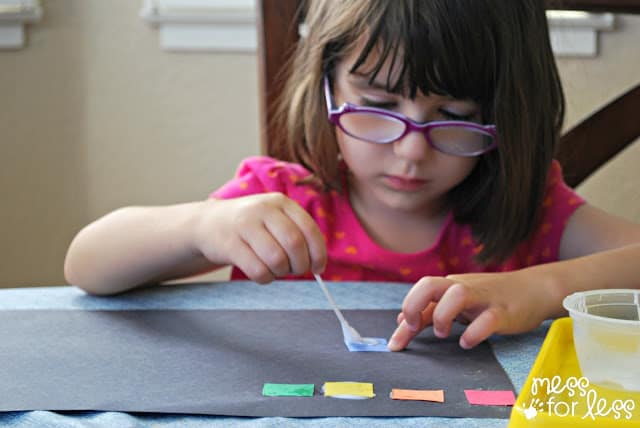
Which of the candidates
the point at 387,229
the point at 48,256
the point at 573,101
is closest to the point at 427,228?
the point at 387,229

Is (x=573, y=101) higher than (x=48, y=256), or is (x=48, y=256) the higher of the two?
(x=573, y=101)

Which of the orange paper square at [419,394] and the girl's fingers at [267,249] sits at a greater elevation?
the girl's fingers at [267,249]

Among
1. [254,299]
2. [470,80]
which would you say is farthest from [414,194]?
[254,299]

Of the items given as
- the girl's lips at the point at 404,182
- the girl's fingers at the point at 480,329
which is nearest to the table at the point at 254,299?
the girl's fingers at the point at 480,329

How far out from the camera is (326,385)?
59cm

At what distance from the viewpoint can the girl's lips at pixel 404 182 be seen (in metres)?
1.00

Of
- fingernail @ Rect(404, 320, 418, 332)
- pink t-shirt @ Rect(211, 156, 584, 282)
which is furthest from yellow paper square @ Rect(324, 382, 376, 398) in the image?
pink t-shirt @ Rect(211, 156, 584, 282)

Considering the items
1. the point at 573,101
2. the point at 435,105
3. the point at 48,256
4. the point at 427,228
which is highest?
the point at 435,105

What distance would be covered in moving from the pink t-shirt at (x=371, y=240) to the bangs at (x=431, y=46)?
0.86 feet

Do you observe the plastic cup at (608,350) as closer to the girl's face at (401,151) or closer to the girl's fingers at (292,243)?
the girl's fingers at (292,243)

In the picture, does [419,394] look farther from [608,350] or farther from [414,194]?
[414,194]

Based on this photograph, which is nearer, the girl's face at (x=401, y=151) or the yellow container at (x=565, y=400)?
the yellow container at (x=565, y=400)

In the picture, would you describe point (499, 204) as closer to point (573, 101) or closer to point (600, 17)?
point (573, 101)

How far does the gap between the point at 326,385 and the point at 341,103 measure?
1.69 ft
